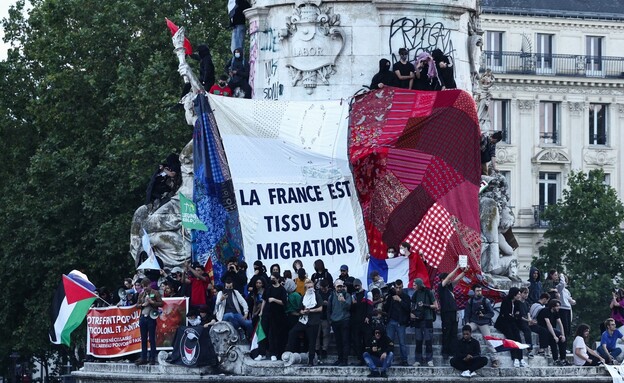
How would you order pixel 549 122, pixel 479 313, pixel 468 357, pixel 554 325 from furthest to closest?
pixel 549 122, pixel 554 325, pixel 479 313, pixel 468 357

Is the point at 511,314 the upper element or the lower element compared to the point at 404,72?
lower

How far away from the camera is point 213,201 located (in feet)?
178

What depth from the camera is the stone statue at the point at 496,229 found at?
55250mm

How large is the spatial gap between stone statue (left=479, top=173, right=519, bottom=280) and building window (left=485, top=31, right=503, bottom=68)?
146ft

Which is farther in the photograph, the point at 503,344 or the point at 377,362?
the point at 503,344

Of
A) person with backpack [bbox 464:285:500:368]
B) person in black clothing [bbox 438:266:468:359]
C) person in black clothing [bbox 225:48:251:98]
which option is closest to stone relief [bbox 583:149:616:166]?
person in black clothing [bbox 225:48:251:98]

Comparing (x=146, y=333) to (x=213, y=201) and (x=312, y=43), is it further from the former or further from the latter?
(x=312, y=43)

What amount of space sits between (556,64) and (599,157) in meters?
3.90

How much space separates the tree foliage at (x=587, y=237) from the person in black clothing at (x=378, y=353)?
1412 inches

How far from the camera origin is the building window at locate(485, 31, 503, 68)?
101m

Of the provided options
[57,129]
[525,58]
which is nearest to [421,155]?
[57,129]

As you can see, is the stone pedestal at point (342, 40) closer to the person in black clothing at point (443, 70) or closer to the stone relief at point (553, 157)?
the person in black clothing at point (443, 70)

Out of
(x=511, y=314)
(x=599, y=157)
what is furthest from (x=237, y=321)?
(x=599, y=157)

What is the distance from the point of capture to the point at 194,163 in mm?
54719
